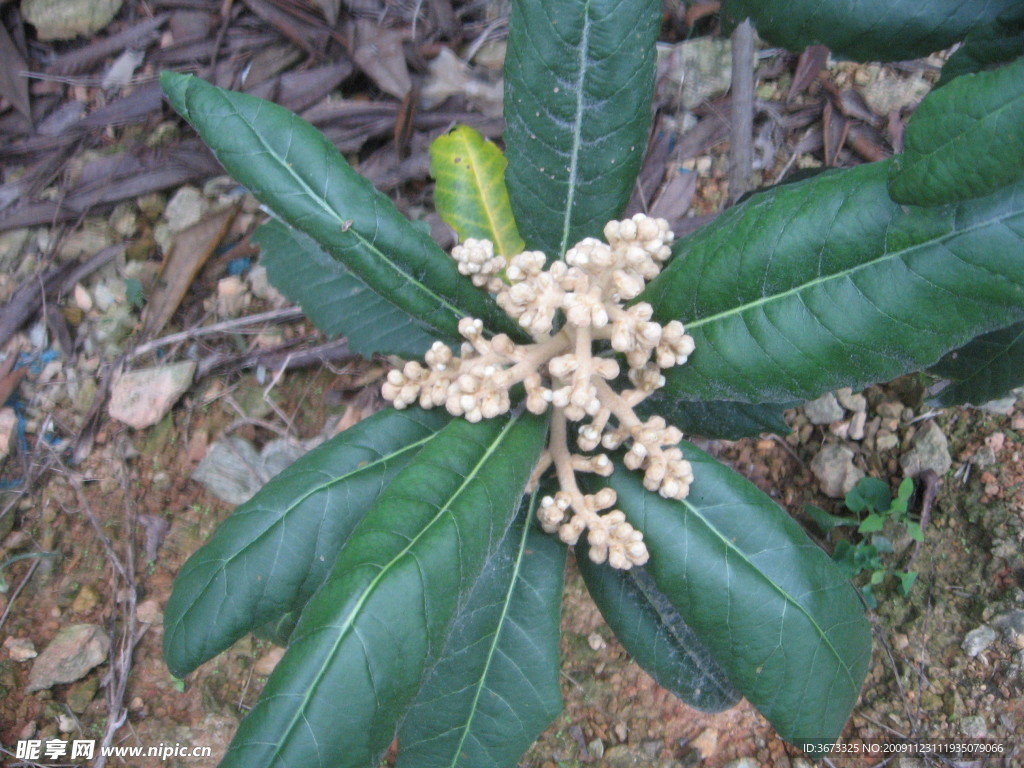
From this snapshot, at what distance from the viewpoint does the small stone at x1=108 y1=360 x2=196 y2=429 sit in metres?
2.59

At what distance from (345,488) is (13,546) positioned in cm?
174

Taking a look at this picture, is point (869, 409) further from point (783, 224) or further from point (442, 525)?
point (442, 525)

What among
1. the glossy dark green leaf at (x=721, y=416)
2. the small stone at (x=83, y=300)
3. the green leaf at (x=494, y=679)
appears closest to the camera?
the green leaf at (x=494, y=679)

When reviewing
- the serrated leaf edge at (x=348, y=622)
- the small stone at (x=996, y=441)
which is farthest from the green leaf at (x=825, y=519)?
the serrated leaf edge at (x=348, y=622)

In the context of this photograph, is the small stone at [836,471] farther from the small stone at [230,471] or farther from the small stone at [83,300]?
the small stone at [83,300]

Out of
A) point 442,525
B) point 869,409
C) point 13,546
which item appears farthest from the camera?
point 13,546

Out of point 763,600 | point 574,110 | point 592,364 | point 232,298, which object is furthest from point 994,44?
point 232,298

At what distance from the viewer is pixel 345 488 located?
144 cm

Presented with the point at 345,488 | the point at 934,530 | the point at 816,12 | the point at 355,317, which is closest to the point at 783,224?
the point at 816,12

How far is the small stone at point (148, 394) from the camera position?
2.59 metres

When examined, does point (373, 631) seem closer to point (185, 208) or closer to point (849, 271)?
point (849, 271)

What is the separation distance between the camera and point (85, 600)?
7.89 feet

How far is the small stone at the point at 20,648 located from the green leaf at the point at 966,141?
265 cm

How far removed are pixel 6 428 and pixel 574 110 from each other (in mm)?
2345
